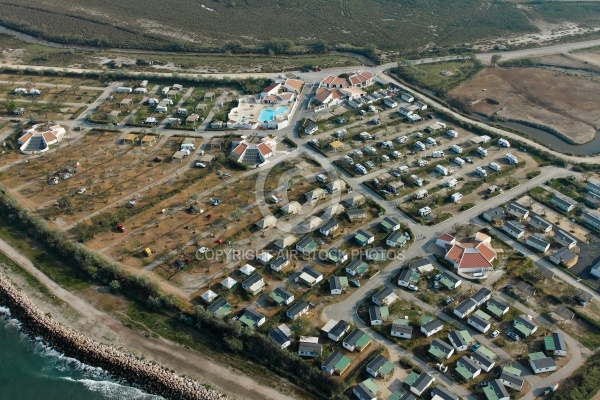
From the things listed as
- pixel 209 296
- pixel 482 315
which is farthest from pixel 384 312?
pixel 209 296

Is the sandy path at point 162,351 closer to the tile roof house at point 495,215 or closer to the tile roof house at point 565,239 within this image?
the tile roof house at point 495,215

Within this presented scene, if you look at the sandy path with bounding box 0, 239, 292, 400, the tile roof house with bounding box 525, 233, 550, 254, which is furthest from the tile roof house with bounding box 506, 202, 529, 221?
the sandy path with bounding box 0, 239, 292, 400

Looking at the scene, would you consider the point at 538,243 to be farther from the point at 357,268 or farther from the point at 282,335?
the point at 282,335

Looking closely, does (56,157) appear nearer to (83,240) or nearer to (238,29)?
(83,240)

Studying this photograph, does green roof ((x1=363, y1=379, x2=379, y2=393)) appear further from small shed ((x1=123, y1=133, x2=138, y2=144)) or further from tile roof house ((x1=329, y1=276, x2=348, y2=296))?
small shed ((x1=123, y1=133, x2=138, y2=144))

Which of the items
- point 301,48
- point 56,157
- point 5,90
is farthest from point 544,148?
point 5,90

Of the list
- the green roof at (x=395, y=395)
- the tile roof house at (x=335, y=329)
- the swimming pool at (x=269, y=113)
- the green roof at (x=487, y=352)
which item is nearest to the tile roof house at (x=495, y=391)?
the green roof at (x=487, y=352)

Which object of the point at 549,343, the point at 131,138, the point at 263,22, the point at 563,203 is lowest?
the point at 131,138
